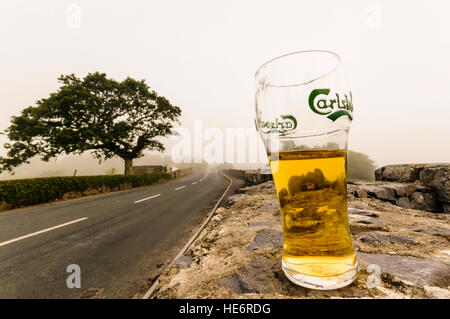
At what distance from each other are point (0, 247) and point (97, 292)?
2.96 m

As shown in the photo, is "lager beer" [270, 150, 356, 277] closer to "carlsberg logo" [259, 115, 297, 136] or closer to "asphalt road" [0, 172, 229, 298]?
"carlsberg logo" [259, 115, 297, 136]

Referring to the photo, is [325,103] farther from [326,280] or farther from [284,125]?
[326,280]

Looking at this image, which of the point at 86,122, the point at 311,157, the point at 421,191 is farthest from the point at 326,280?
the point at 86,122

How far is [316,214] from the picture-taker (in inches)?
32.4

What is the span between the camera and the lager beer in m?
0.80

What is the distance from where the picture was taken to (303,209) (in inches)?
32.6

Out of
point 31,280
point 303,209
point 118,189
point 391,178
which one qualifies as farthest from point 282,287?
point 118,189

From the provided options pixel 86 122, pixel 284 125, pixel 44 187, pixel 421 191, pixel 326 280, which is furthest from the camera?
pixel 86 122

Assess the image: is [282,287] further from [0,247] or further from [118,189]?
[118,189]

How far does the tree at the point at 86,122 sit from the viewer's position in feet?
50.2

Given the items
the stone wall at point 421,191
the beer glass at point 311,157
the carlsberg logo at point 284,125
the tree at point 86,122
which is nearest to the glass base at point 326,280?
the beer glass at point 311,157

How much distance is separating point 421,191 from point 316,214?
4.27 metres

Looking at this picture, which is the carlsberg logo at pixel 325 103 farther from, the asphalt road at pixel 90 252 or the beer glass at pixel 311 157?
the asphalt road at pixel 90 252

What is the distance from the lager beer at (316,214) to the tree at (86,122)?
1893cm
